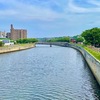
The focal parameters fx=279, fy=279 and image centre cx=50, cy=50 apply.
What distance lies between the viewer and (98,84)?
119 feet

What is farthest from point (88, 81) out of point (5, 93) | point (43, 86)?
point (5, 93)

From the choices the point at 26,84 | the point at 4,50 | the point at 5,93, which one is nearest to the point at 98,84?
the point at 26,84

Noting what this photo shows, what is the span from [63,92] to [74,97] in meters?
2.27

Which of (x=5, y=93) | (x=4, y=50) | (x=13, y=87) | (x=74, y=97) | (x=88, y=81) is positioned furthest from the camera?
(x=4, y=50)

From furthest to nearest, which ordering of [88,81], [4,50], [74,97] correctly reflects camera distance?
[4,50] → [88,81] → [74,97]

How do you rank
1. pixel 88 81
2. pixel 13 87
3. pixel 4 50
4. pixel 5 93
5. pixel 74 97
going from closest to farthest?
pixel 74 97 → pixel 5 93 → pixel 13 87 → pixel 88 81 → pixel 4 50

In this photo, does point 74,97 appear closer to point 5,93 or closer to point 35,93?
point 35,93

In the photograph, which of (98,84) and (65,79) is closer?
(98,84)

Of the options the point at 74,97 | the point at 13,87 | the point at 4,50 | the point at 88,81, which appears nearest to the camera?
the point at 74,97

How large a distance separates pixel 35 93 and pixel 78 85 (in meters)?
7.20

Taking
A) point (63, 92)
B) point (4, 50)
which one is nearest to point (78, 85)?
point (63, 92)

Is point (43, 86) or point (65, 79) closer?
point (43, 86)

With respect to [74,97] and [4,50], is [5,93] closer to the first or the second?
[74,97]

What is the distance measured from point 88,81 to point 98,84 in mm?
3361
